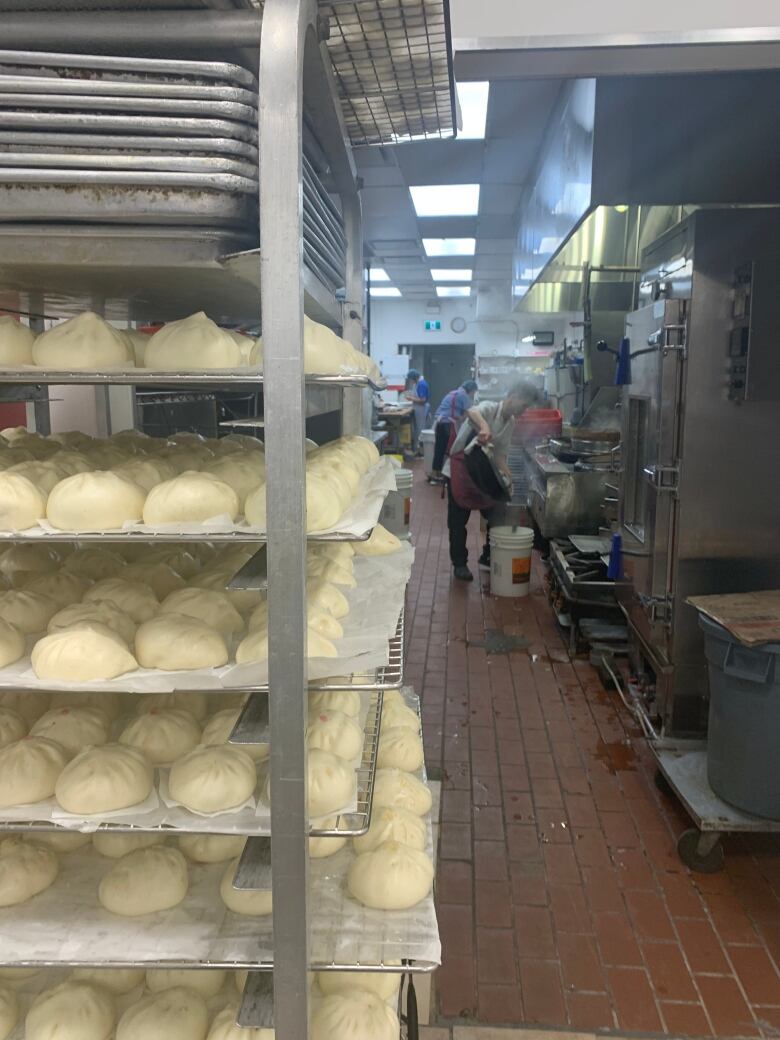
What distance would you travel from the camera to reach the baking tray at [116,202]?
3.70 ft

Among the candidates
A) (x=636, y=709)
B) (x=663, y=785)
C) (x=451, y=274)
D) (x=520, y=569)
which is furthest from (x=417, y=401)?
(x=663, y=785)

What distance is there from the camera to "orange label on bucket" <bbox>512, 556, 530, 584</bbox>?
5.66 metres

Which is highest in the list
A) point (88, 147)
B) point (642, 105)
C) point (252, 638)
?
point (642, 105)

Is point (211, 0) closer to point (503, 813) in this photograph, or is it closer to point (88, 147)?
point (88, 147)

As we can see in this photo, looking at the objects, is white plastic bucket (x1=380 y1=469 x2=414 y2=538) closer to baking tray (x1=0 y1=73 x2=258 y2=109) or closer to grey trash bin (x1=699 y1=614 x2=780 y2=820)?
grey trash bin (x1=699 y1=614 x2=780 y2=820)

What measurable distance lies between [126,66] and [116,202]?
0.21 metres

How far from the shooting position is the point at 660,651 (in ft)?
11.0

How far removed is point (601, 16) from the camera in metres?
2.02

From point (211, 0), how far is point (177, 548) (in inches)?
48.7

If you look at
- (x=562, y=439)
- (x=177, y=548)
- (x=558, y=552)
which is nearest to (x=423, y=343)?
(x=562, y=439)

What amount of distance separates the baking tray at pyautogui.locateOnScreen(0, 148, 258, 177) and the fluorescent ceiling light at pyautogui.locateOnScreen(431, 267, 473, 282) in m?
10.6

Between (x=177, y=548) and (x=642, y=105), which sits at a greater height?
(x=642, y=105)

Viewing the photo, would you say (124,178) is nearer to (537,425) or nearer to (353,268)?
(353,268)

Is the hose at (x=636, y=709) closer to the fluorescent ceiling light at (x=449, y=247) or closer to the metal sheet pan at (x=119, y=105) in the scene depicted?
the metal sheet pan at (x=119, y=105)
